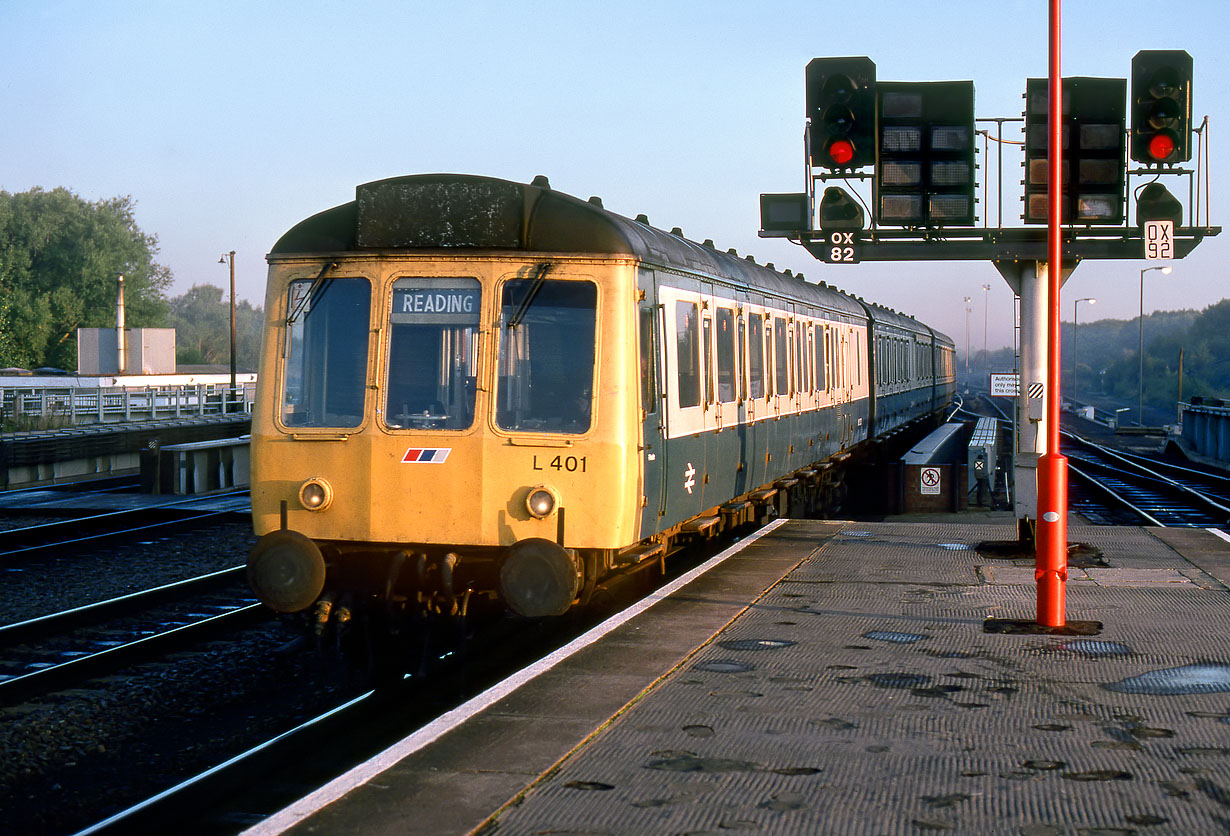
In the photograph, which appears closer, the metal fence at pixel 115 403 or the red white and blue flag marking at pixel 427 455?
the red white and blue flag marking at pixel 427 455

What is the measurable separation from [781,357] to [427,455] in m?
6.80

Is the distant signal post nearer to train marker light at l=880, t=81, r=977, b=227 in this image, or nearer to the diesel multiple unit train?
train marker light at l=880, t=81, r=977, b=227

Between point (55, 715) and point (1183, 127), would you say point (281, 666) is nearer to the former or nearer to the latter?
point (55, 715)

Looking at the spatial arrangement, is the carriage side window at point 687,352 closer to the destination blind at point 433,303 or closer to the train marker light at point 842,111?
the destination blind at point 433,303

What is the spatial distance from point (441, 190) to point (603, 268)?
A: 3.89ft

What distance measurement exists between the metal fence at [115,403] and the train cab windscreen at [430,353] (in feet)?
84.2

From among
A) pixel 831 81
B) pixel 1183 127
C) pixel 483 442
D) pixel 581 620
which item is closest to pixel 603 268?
pixel 483 442

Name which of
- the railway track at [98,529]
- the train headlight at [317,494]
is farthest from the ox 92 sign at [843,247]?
the railway track at [98,529]

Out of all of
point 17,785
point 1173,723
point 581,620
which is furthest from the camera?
point 581,620

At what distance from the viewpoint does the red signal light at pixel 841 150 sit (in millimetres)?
11672

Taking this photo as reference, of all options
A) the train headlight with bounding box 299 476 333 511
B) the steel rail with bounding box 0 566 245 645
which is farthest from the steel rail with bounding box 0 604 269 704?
the train headlight with bounding box 299 476 333 511

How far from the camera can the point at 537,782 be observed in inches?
203

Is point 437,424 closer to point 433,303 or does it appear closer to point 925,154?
point 433,303

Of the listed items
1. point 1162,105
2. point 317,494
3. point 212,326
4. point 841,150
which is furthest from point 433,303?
point 212,326
